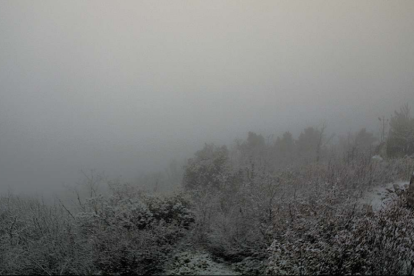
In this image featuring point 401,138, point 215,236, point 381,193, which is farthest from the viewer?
point 401,138

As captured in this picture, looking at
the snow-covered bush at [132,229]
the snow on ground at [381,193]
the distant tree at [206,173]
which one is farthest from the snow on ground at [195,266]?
the distant tree at [206,173]

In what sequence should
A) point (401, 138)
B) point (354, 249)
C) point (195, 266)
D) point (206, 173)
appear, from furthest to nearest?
point (401, 138), point (206, 173), point (195, 266), point (354, 249)

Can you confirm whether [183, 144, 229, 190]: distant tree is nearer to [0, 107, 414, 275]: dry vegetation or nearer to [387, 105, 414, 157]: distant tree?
[0, 107, 414, 275]: dry vegetation

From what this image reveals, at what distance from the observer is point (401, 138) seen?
24500mm

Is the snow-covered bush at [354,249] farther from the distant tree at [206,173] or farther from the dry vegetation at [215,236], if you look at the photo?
the distant tree at [206,173]

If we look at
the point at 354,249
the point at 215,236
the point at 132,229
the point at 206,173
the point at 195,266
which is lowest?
the point at 195,266

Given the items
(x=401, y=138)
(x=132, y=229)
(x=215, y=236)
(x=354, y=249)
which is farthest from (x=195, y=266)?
(x=401, y=138)

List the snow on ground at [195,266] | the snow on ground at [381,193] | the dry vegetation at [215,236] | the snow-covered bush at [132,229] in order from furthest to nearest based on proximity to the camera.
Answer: the snow on ground at [381,193]
the snow-covered bush at [132,229]
the snow on ground at [195,266]
the dry vegetation at [215,236]

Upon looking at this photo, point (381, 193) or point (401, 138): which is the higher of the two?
point (401, 138)

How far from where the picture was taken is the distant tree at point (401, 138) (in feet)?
79.2

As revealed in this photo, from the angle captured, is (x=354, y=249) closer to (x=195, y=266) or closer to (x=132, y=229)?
(x=195, y=266)

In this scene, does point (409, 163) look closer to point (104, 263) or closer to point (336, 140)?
point (104, 263)

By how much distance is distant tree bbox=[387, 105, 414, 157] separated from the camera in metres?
24.1

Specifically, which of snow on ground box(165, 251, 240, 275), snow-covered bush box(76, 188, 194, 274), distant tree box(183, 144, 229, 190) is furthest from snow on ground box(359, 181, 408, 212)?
distant tree box(183, 144, 229, 190)
